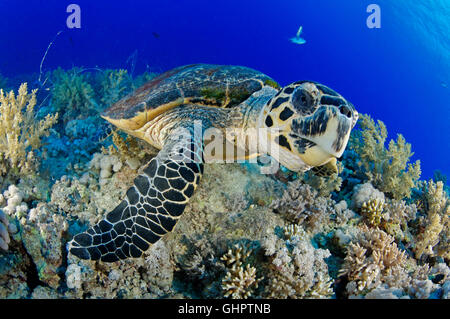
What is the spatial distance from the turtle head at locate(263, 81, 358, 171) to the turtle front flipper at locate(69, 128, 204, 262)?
2.69 ft

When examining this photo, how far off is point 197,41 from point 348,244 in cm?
6731

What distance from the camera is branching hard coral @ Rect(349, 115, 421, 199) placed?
366 cm

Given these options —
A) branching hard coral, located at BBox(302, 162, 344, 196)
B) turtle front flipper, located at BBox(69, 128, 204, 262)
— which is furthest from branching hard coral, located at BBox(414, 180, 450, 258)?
turtle front flipper, located at BBox(69, 128, 204, 262)

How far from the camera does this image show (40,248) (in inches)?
71.4

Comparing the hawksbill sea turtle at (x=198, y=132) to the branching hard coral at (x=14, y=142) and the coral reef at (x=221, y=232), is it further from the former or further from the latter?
→ the branching hard coral at (x=14, y=142)

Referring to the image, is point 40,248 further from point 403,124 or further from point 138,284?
point 403,124

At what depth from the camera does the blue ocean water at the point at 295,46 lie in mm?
36281

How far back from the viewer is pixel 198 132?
8.04 ft

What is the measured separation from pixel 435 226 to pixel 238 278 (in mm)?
2801

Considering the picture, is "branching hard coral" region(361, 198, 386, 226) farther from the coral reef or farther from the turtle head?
the turtle head

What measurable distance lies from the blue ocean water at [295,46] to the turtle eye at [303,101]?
33.5m

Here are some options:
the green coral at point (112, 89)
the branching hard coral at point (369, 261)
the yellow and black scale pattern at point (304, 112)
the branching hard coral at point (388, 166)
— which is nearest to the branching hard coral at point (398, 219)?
the branching hard coral at point (388, 166)

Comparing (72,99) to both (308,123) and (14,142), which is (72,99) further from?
(308,123)
